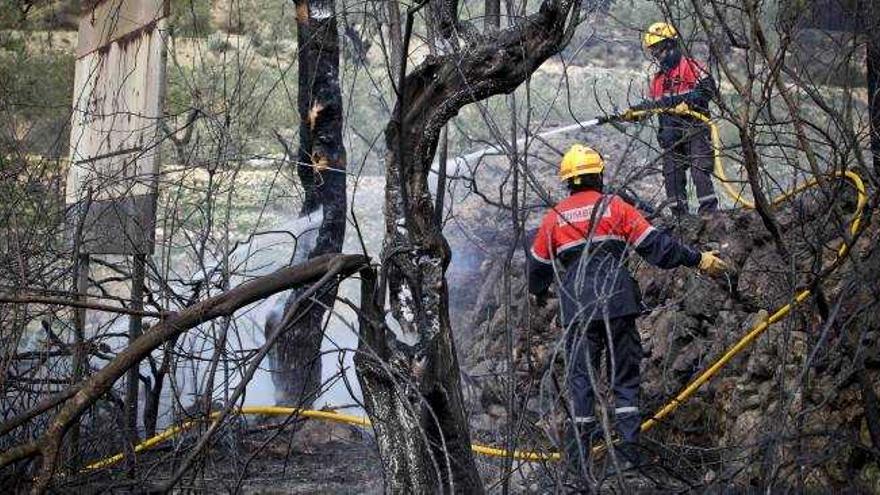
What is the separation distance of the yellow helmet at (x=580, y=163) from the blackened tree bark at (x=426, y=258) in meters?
2.39

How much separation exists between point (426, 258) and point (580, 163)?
261 centimetres

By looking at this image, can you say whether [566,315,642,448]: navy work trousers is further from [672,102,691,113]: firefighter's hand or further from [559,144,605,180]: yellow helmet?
[672,102,691,113]: firefighter's hand

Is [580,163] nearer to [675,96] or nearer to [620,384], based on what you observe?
[620,384]

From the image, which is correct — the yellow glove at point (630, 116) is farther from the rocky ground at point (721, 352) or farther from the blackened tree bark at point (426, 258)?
the blackened tree bark at point (426, 258)

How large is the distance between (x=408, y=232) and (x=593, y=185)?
2.67 metres

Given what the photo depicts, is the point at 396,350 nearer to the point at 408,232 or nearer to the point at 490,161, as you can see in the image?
the point at 408,232

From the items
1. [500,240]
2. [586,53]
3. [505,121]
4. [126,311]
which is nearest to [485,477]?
[126,311]

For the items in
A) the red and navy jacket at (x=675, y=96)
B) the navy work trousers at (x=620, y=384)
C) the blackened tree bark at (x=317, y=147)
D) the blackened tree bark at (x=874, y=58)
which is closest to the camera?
the blackened tree bark at (x=874, y=58)

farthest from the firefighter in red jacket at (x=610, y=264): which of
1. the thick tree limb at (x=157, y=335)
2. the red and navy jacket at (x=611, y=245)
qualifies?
the thick tree limb at (x=157, y=335)

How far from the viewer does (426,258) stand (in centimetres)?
491

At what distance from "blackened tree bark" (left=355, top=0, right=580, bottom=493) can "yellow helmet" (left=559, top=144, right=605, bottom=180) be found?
7.84ft

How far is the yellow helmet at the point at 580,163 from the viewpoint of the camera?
7.29 meters

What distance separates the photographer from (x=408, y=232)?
193 inches

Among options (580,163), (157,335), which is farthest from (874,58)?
(157,335)
